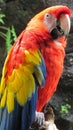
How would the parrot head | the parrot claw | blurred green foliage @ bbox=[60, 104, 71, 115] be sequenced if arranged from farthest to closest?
blurred green foliage @ bbox=[60, 104, 71, 115], the parrot head, the parrot claw

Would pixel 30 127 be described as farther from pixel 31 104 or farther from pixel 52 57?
pixel 52 57

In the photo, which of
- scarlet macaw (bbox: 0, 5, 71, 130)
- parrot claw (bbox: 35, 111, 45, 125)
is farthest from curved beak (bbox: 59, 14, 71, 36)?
parrot claw (bbox: 35, 111, 45, 125)

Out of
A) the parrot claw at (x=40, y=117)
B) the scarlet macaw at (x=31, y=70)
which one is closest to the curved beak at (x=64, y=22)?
the scarlet macaw at (x=31, y=70)

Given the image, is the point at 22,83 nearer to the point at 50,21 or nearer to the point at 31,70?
the point at 31,70

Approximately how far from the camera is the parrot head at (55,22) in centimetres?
148

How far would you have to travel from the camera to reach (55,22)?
1512 millimetres

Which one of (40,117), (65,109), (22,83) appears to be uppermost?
(22,83)

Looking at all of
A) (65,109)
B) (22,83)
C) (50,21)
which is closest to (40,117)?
(22,83)

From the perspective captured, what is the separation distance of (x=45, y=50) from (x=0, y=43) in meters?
1.56

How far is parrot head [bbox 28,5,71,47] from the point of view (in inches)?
58.4

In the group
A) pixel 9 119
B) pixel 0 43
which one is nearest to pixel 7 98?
pixel 9 119

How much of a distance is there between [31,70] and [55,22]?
A: 0.22 m

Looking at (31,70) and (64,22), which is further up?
Result: (64,22)

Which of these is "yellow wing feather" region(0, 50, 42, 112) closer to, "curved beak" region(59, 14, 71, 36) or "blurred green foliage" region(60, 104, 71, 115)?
"curved beak" region(59, 14, 71, 36)
